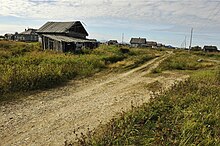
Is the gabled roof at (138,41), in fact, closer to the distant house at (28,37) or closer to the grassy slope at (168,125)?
the distant house at (28,37)

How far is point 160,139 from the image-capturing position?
16.3 ft

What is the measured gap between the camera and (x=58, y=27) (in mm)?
40062

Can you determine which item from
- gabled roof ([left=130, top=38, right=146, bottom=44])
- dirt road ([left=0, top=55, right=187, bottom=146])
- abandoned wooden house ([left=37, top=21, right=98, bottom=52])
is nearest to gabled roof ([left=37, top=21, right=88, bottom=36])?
abandoned wooden house ([left=37, top=21, right=98, bottom=52])

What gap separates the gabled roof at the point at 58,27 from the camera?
127 ft

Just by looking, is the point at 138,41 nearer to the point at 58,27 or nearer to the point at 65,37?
the point at 58,27

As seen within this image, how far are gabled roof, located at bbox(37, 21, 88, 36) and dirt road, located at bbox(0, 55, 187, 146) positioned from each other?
27.5 m

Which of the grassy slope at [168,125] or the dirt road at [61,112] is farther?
the dirt road at [61,112]

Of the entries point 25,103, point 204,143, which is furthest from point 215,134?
point 25,103

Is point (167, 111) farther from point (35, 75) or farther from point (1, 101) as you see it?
point (35, 75)

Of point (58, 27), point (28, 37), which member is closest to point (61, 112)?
point (58, 27)

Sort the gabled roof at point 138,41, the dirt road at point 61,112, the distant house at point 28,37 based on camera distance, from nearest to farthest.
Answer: the dirt road at point 61,112
the distant house at point 28,37
the gabled roof at point 138,41

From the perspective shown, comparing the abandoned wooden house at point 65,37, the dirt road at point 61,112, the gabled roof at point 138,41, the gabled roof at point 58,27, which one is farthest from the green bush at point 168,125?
the gabled roof at point 138,41

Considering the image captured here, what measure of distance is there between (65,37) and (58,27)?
5.88m

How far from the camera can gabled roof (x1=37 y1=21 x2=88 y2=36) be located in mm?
38562
